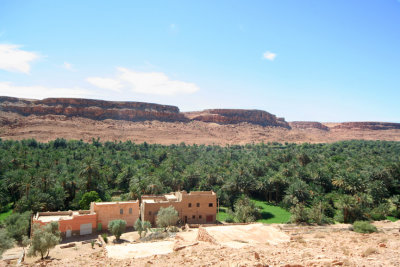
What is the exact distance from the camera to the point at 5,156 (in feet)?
144

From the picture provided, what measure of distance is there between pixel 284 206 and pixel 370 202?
32.9 feet

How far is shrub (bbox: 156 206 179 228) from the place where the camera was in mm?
25781

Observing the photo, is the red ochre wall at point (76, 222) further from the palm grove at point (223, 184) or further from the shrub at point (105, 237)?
the palm grove at point (223, 184)

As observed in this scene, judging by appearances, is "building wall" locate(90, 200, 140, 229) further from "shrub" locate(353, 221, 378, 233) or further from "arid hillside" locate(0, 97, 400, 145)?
"arid hillside" locate(0, 97, 400, 145)

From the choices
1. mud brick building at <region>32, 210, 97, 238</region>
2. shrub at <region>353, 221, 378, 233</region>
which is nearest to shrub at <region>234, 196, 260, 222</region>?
shrub at <region>353, 221, 378, 233</region>

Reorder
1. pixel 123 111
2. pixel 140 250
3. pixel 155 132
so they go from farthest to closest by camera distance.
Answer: pixel 123 111 → pixel 155 132 → pixel 140 250

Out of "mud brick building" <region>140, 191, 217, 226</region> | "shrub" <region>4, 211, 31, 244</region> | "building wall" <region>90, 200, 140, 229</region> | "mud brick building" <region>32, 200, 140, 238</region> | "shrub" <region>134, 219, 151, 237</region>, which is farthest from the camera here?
"mud brick building" <region>140, 191, 217, 226</region>

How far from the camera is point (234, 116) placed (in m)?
132

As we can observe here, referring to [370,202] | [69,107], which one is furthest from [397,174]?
[69,107]

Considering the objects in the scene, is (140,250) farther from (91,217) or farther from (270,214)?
(270,214)

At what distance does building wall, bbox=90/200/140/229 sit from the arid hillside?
68.3 metres

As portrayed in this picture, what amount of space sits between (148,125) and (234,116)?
4272cm

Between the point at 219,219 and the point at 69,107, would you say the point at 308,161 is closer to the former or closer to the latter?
the point at 219,219

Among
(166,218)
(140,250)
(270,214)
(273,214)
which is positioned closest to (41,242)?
(140,250)
